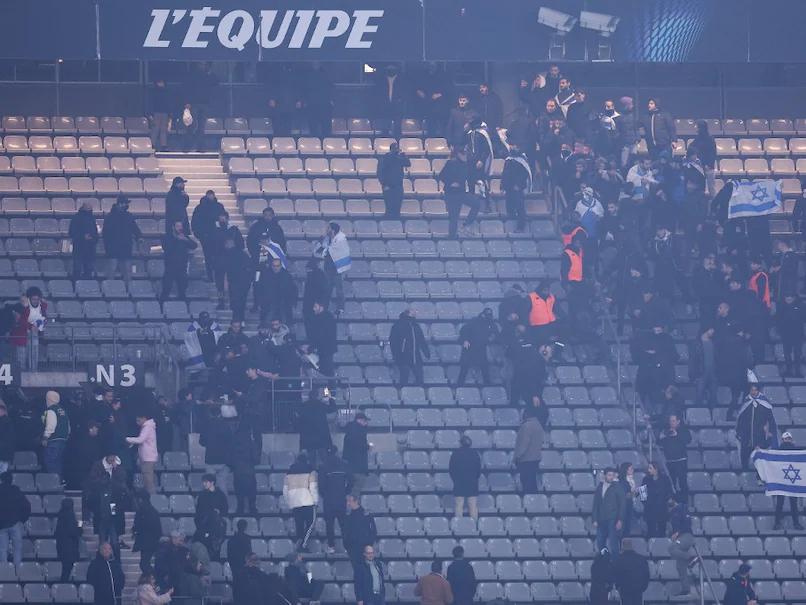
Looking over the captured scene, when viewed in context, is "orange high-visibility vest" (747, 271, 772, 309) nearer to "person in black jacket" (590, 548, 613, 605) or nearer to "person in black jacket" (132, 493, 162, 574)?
"person in black jacket" (590, 548, 613, 605)

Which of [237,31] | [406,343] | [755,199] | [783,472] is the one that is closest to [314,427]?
[406,343]

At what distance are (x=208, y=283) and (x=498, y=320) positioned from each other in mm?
4743

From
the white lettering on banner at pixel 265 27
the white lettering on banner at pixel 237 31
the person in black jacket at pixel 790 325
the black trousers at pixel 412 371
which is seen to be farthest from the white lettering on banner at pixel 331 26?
the person in black jacket at pixel 790 325

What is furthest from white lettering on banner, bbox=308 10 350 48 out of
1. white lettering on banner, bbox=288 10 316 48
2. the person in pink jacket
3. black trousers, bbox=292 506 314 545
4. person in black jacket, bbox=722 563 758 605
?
person in black jacket, bbox=722 563 758 605

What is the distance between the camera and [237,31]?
35062mm

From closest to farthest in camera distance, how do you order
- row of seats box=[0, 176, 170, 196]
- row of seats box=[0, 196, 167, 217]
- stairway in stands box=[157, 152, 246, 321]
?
1. row of seats box=[0, 196, 167, 217]
2. row of seats box=[0, 176, 170, 196]
3. stairway in stands box=[157, 152, 246, 321]

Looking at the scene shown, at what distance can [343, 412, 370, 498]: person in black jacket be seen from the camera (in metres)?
27.7

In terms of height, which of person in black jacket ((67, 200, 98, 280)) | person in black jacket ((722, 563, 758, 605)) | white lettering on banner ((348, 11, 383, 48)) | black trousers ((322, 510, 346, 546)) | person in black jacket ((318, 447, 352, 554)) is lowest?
person in black jacket ((722, 563, 758, 605))

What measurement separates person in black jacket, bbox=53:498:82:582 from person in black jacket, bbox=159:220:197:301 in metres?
5.87

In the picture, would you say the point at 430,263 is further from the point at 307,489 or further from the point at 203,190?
the point at 307,489

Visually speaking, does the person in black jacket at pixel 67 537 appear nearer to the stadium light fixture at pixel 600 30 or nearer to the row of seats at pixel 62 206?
the row of seats at pixel 62 206

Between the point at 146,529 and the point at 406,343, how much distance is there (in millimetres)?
5481

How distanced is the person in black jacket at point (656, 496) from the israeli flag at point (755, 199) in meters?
6.44

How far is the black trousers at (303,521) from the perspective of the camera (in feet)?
88.2
